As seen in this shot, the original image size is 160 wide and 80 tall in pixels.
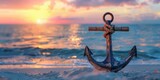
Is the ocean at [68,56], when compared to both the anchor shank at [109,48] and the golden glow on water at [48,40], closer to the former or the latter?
the golden glow on water at [48,40]

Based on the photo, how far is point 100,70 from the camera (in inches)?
429

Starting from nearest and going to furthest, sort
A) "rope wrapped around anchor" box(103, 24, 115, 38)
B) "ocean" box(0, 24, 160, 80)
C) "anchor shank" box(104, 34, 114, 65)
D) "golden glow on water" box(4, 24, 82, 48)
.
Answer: "rope wrapped around anchor" box(103, 24, 115, 38) < "anchor shank" box(104, 34, 114, 65) < "ocean" box(0, 24, 160, 80) < "golden glow on water" box(4, 24, 82, 48)

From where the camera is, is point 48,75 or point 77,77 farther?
point 48,75

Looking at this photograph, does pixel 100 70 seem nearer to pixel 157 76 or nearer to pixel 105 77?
pixel 105 77

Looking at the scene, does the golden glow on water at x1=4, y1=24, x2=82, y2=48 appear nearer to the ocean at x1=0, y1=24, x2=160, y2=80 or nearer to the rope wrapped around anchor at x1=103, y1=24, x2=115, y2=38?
the ocean at x1=0, y1=24, x2=160, y2=80

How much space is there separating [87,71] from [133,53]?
1548mm

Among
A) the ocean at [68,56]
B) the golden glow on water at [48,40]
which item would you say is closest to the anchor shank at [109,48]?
the ocean at [68,56]

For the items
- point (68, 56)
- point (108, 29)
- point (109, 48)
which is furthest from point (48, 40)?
point (108, 29)

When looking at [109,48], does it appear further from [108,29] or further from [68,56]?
[68,56]

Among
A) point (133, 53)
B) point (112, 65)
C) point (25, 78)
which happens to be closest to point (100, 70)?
point (112, 65)

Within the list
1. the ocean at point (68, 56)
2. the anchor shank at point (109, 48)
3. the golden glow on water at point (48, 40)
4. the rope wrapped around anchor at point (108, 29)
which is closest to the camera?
the rope wrapped around anchor at point (108, 29)

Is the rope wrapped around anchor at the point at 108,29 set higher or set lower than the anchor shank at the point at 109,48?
higher

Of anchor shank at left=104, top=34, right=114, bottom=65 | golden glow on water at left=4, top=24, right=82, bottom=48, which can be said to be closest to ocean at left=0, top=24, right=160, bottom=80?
golden glow on water at left=4, top=24, right=82, bottom=48

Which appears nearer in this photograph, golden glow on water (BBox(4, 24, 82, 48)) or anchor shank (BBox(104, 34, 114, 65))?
anchor shank (BBox(104, 34, 114, 65))
